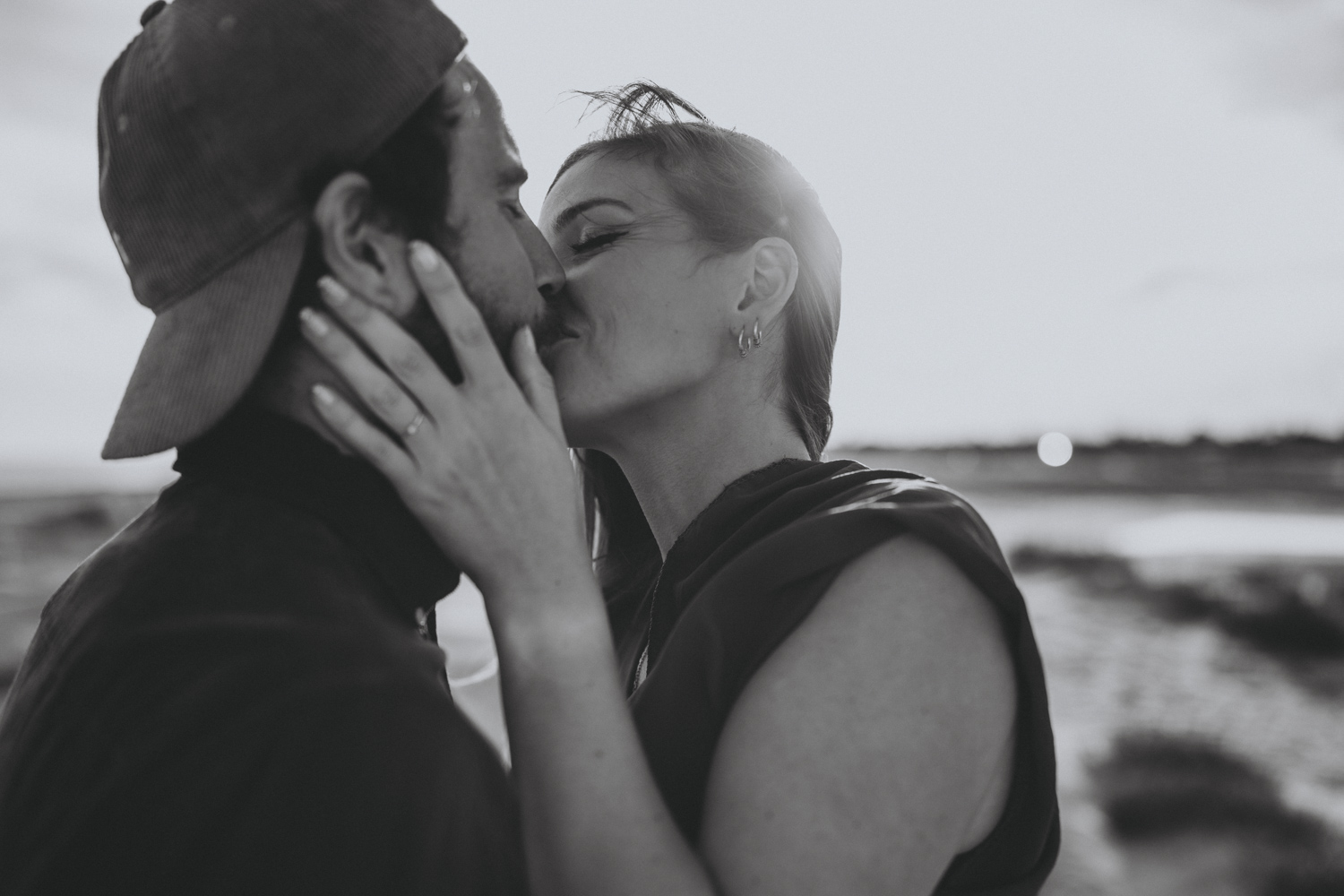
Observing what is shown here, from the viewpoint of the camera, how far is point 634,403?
7.98 ft

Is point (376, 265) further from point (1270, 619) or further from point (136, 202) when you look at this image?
point (1270, 619)

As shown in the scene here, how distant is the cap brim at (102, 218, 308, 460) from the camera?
1421 mm

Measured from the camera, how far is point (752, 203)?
2539mm

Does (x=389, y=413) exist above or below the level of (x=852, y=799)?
above

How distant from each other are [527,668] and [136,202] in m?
0.95

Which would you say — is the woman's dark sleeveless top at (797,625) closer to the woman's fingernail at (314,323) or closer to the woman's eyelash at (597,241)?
the woman's fingernail at (314,323)

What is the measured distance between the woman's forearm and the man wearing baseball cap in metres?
0.20

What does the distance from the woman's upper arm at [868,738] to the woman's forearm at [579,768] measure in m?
0.13

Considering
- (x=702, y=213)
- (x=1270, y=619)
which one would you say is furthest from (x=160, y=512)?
(x=1270, y=619)

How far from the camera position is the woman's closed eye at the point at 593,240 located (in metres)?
2.50

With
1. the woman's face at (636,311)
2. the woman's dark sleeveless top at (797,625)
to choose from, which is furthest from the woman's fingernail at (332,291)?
the woman's face at (636,311)

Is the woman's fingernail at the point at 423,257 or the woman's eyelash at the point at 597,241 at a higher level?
the woman's fingernail at the point at 423,257

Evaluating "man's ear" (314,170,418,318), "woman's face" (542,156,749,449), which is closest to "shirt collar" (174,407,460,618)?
"man's ear" (314,170,418,318)

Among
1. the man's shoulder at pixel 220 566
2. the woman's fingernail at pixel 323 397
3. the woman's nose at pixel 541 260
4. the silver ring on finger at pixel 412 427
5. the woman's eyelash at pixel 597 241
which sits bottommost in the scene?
the man's shoulder at pixel 220 566
